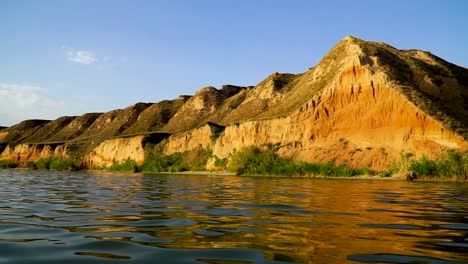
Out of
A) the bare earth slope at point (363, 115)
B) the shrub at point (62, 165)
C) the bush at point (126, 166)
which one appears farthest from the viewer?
the shrub at point (62, 165)

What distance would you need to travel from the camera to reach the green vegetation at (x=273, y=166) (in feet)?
165

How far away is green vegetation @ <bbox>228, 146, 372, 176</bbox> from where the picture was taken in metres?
50.2

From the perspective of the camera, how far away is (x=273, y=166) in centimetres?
5725

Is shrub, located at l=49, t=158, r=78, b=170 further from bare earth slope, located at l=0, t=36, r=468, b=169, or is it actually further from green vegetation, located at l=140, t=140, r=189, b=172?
green vegetation, located at l=140, t=140, r=189, b=172

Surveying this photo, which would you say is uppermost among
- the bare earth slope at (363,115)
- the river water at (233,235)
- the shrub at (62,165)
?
the bare earth slope at (363,115)

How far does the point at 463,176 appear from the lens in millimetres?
39688

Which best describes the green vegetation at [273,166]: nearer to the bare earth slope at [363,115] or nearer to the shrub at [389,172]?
the bare earth slope at [363,115]

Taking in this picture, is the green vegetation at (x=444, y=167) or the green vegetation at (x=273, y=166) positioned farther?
the green vegetation at (x=273, y=166)

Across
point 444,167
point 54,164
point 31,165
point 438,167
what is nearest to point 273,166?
point 438,167

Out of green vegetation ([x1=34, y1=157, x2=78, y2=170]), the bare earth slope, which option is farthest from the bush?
green vegetation ([x1=34, y1=157, x2=78, y2=170])

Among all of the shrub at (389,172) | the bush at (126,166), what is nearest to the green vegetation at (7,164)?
the bush at (126,166)

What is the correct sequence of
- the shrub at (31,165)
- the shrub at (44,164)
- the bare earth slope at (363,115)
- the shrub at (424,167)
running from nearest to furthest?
1. the shrub at (424,167)
2. the bare earth slope at (363,115)
3. the shrub at (44,164)
4. the shrub at (31,165)

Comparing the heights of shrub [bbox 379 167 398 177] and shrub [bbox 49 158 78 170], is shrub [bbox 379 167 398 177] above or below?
above

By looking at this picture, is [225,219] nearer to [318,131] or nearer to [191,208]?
[191,208]
